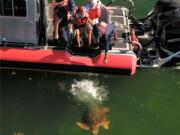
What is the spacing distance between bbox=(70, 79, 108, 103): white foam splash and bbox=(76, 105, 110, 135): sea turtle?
1.18 feet

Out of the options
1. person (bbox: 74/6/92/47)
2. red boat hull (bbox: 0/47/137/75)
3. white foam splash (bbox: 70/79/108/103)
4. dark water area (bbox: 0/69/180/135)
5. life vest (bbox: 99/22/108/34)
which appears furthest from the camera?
white foam splash (bbox: 70/79/108/103)

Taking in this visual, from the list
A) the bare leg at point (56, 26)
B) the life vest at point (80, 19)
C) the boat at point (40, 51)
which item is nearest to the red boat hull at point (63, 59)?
the boat at point (40, 51)

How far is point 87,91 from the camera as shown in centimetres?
950

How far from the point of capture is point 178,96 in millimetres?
9484

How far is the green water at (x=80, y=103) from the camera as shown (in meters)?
8.65

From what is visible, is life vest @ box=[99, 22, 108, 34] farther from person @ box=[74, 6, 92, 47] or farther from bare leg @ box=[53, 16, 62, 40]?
bare leg @ box=[53, 16, 62, 40]

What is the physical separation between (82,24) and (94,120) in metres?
1.98

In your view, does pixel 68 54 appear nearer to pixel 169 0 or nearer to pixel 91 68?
pixel 91 68

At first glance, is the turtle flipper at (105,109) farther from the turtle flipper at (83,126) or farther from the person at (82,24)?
the person at (82,24)

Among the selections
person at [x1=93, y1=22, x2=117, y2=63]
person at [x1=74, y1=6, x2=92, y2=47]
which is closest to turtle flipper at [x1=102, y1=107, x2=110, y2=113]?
person at [x1=93, y1=22, x2=117, y2=63]

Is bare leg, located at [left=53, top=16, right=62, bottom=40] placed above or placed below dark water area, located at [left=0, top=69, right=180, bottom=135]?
above

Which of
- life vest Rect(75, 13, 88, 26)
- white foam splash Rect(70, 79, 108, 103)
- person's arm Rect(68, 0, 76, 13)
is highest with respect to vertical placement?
person's arm Rect(68, 0, 76, 13)

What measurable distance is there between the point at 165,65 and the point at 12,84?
11.0 ft

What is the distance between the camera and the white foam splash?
930 centimetres
